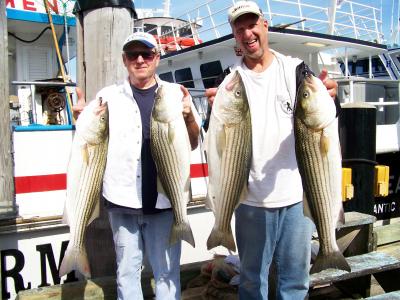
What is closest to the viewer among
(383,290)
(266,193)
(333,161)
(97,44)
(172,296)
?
(333,161)

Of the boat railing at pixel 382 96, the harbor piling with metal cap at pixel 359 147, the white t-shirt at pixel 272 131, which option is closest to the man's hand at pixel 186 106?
the white t-shirt at pixel 272 131

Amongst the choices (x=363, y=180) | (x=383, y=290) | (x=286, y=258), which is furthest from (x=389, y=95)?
(x=286, y=258)

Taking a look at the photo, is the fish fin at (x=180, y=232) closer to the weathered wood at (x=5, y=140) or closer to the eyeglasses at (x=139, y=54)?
the eyeglasses at (x=139, y=54)

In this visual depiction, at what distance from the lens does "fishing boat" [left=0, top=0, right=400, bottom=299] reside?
4207mm

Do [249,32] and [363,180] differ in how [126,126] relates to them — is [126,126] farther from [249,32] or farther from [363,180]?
[363,180]

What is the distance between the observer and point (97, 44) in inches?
130

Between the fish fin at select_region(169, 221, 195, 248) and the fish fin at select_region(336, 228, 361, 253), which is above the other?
the fish fin at select_region(169, 221, 195, 248)

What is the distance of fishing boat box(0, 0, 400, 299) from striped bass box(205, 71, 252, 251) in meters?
0.40

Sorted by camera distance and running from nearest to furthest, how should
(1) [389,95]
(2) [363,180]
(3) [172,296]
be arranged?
(3) [172,296] → (2) [363,180] → (1) [389,95]

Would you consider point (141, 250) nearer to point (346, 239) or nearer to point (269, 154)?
point (269, 154)

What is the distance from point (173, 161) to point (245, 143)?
471 mm

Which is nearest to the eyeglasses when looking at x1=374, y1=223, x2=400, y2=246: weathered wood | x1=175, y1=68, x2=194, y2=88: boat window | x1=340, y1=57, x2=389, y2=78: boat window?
x1=374, y1=223, x2=400, y2=246: weathered wood

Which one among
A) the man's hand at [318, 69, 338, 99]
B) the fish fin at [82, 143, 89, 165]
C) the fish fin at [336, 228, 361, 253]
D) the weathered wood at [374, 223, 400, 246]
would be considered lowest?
the weathered wood at [374, 223, 400, 246]

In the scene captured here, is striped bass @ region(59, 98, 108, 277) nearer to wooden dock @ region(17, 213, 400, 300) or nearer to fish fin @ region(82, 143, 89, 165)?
fish fin @ region(82, 143, 89, 165)
